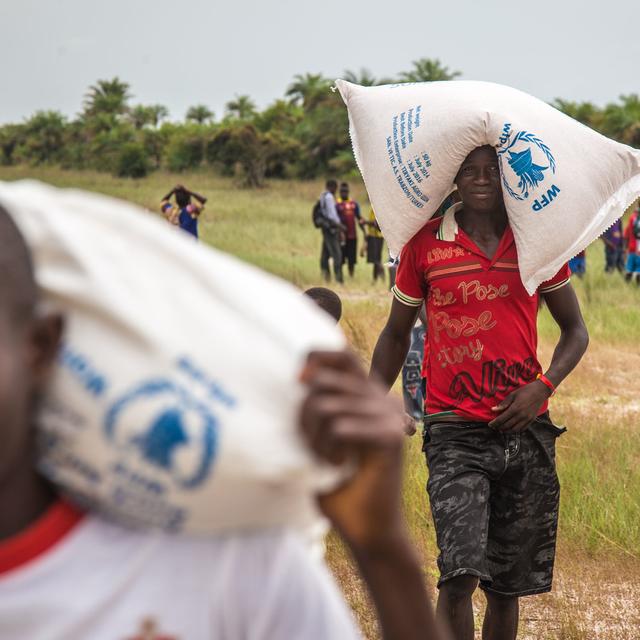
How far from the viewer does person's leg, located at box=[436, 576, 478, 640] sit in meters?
3.70

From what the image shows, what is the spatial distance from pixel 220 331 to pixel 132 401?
11cm

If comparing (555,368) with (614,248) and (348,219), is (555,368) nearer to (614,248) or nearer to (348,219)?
(348,219)

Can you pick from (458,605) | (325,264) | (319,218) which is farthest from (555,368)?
(325,264)

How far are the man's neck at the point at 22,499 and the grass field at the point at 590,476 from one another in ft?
11.5

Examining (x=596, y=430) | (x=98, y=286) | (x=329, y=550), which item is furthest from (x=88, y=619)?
(x=596, y=430)

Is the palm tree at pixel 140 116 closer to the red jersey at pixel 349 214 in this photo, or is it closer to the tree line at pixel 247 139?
the tree line at pixel 247 139

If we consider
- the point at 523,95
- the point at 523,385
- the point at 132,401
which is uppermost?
the point at 132,401

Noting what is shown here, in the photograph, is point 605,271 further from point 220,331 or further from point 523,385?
point 220,331

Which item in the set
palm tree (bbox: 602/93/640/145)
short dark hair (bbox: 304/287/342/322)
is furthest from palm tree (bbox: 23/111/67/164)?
short dark hair (bbox: 304/287/342/322)

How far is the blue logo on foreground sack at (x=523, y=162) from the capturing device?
149 inches

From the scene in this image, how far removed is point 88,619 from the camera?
121cm

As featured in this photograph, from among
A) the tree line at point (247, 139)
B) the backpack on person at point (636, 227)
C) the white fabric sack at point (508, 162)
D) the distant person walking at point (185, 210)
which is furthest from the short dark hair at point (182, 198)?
the tree line at point (247, 139)

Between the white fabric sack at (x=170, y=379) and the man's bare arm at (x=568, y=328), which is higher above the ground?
the white fabric sack at (x=170, y=379)

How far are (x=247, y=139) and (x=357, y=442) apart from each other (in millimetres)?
50980
